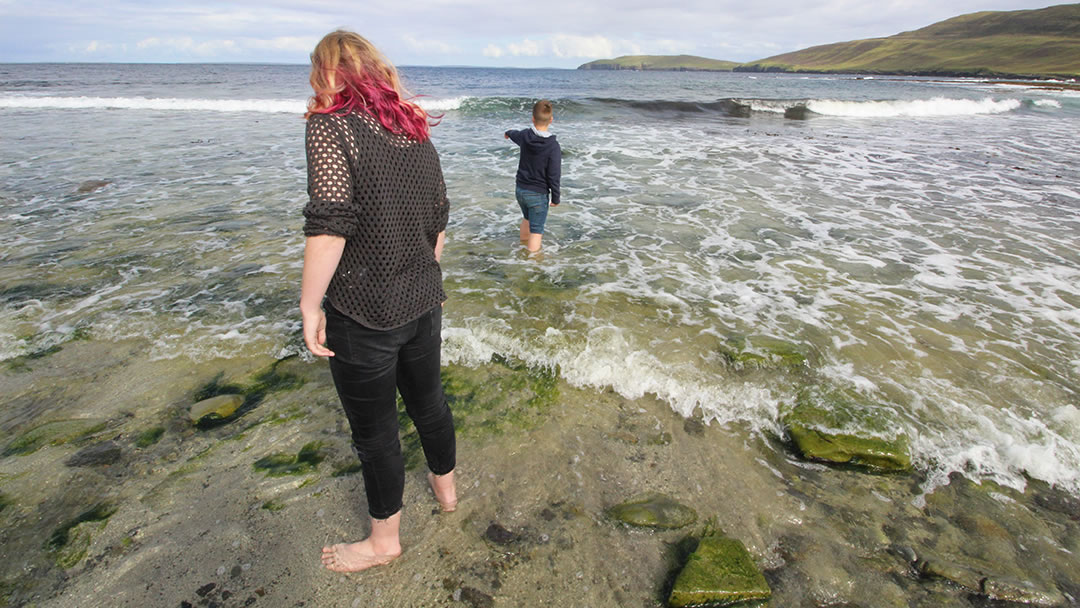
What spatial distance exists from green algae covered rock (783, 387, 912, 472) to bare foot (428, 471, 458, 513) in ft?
8.19

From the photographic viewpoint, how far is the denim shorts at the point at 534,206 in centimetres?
698

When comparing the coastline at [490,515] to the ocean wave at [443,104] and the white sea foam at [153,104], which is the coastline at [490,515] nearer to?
the ocean wave at [443,104]

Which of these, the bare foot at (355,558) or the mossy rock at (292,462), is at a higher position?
the mossy rock at (292,462)

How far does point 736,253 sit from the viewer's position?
731 centimetres

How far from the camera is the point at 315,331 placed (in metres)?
2.01

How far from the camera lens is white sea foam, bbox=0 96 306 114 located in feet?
88.7

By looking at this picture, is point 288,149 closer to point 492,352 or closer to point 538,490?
point 492,352

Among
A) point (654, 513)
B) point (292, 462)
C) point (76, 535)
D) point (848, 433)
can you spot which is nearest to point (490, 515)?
point (654, 513)

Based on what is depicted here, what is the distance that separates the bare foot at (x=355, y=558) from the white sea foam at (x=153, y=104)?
2957cm

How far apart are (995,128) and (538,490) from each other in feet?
103

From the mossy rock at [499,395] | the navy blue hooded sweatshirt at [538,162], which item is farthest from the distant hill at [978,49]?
the mossy rock at [499,395]

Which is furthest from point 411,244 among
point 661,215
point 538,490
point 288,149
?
point 288,149

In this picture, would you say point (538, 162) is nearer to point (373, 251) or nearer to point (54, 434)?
point (373, 251)

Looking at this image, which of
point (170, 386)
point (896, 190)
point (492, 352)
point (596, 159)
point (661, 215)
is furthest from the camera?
point (596, 159)
